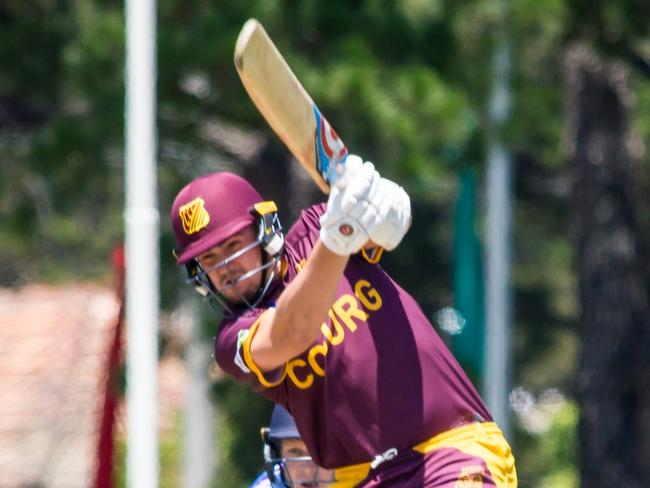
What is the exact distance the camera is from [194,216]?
4574 mm

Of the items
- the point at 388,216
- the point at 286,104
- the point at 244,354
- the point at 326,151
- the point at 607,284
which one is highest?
the point at 607,284

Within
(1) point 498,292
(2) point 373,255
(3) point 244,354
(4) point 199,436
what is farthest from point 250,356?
(4) point 199,436

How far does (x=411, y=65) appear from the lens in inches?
457

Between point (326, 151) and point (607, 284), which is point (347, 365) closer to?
point (326, 151)

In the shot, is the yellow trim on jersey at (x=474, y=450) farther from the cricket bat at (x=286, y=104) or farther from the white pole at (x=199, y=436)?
the white pole at (x=199, y=436)

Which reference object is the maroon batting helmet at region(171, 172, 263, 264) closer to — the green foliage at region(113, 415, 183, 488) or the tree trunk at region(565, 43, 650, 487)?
the tree trunk at region(565, 43, 650, 487)

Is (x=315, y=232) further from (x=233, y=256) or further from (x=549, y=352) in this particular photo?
(x=549, y=352)

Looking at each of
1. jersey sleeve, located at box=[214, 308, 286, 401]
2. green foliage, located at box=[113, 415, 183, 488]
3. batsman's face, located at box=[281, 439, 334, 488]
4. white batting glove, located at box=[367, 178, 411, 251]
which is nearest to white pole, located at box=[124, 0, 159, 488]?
batsman's face, located at box=[281, 439, 334, 488]

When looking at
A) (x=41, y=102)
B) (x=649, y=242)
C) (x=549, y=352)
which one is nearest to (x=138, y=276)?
(x=41, y=102)

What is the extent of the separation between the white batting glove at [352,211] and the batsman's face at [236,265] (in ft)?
1.63

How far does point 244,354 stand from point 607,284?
8.97 metres

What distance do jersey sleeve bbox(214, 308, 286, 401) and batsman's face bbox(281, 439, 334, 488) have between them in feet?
4.05

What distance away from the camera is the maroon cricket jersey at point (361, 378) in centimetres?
448

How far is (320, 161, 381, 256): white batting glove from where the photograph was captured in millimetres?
4031
